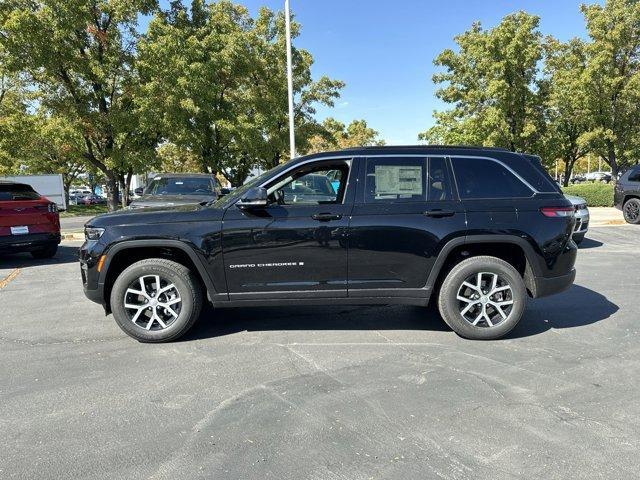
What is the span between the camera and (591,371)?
12.5ft

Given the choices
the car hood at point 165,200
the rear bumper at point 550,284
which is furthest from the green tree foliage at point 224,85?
the rear bumper at point 550,284

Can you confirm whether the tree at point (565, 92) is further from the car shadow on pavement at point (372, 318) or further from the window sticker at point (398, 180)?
the window sticker at point (398, 180)

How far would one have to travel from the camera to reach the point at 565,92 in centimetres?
2381

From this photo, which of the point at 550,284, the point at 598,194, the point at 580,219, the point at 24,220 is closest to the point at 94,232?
the point at 550,284

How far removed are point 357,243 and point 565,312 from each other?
2851 millimetres

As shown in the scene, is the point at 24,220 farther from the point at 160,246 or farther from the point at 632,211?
the point at 632,211

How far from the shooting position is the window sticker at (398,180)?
4.49 metres

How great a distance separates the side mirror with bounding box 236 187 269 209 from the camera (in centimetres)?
424

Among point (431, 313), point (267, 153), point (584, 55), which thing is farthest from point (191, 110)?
point (584, 55)

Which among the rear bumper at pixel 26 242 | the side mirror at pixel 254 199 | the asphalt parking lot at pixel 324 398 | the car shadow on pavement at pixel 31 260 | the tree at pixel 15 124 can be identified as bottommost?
the asphalt parking lot at pixel 324 398

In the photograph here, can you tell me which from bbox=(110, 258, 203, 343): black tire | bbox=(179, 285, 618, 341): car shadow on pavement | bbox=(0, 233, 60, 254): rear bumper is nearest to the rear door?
bbox=(179, 285, 618, 341): car shadow on pavement

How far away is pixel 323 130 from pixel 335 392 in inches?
1048

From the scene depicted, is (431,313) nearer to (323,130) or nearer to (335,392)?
(335,392)

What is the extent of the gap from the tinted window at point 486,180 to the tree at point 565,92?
2222 cm
